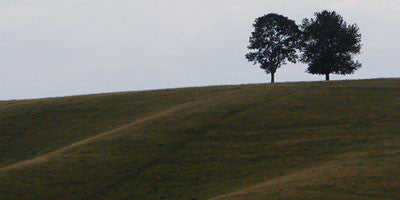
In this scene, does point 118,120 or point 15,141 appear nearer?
point 15,141

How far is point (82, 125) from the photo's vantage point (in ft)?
223

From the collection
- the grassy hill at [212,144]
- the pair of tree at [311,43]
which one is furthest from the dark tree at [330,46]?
the grassy hill at [212,144]

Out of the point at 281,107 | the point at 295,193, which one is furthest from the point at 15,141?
the point at 295,193

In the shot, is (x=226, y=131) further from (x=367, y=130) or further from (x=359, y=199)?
(x=359, y=199)

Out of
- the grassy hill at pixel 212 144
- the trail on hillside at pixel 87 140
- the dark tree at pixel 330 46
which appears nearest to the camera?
the grassy hill at pixel 212 144

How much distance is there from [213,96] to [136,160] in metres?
25.4

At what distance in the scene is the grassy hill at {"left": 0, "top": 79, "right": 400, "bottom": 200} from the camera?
4484cm

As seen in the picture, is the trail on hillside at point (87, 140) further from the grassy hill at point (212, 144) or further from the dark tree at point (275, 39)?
the dark tree at point (275, 39)

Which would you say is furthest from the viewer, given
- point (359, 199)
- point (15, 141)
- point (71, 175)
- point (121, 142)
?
point (15, 141)

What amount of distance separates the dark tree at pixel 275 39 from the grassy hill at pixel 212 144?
68.4ft

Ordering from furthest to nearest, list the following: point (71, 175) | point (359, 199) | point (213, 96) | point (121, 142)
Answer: point (213, 96) < point (121, 142) < point (71, 175) < point (359, 199)

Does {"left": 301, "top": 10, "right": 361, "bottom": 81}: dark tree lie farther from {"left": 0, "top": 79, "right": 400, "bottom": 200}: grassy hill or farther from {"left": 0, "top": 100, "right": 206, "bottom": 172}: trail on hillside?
{"left": 0, "top": 100, "right": 206, "bottom": 172}: trail on hillside

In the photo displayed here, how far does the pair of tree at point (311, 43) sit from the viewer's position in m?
98.4

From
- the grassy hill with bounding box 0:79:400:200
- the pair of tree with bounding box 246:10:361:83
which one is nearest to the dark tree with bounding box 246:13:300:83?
the pair of tree with bounding box 246:10:361:83
